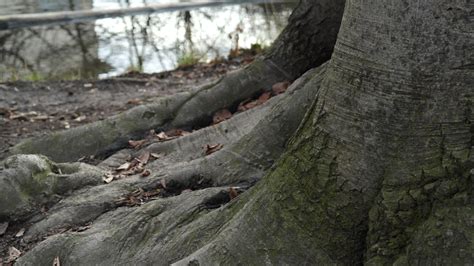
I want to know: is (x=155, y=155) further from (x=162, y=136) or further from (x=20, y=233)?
(x=20, y=233)

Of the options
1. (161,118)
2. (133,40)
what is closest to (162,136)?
(161,118)

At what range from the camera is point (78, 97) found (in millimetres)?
8102

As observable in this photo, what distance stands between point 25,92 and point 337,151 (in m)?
6.51

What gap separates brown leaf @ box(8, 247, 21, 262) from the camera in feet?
13.1

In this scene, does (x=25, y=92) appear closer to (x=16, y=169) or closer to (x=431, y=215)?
(x=16, y=169)

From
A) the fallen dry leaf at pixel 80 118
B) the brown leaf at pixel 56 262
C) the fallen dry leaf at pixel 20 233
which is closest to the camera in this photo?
the brown leaf at pixel 56 262

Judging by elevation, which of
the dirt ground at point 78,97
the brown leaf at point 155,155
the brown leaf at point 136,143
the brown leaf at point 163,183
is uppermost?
the brown leaf at point 163,183

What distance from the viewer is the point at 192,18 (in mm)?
14289

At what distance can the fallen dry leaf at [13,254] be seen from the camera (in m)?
4.01

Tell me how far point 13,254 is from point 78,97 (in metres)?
4.24

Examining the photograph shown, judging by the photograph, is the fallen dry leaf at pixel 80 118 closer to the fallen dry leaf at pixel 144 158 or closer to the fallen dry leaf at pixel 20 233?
the fallen dry leaf at pixel 144 158

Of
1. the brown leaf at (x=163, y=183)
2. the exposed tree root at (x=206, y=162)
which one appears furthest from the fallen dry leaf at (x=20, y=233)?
the brown leaf at (x=163, y=183)

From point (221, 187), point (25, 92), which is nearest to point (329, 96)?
point (221, 187)

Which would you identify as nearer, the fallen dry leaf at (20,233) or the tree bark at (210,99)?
the fallen dry leaf at (20,233)
